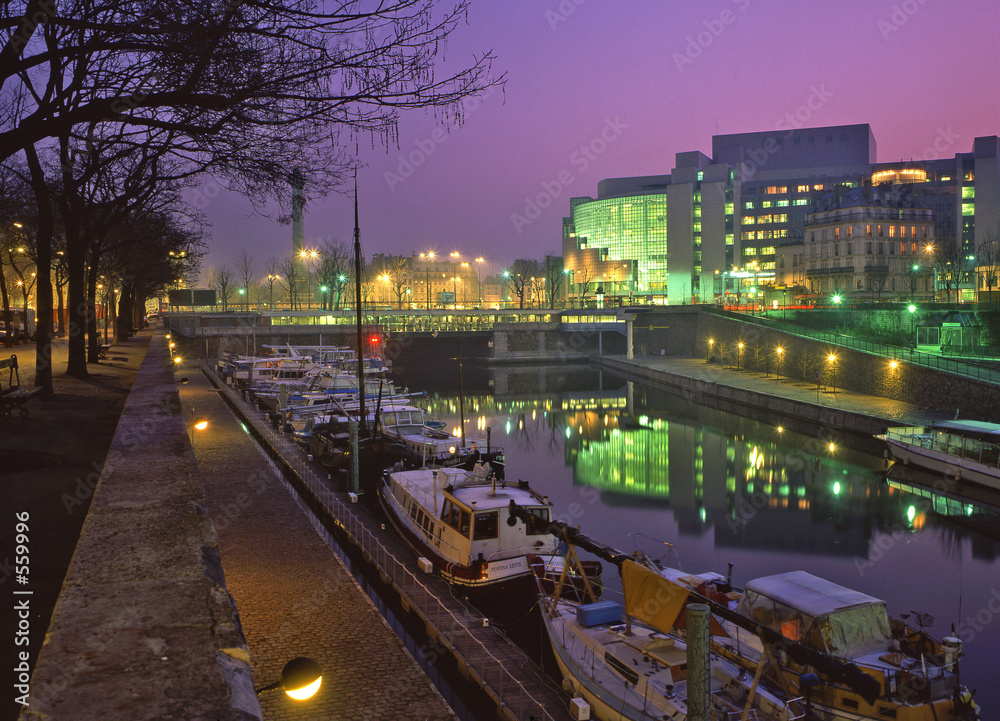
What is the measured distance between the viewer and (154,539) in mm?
4770

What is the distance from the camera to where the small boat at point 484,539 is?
1527 centimetres

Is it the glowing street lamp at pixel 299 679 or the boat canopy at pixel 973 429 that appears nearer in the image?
the glowing street lamp at pixel 299 679

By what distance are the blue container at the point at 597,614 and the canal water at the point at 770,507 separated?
1.08 m

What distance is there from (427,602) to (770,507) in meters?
15.3

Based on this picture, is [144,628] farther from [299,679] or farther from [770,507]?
[770,507]

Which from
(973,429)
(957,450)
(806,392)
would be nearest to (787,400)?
(806,392)

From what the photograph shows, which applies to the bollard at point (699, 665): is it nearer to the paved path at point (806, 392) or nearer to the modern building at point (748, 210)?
the paved path at point (806, 392)

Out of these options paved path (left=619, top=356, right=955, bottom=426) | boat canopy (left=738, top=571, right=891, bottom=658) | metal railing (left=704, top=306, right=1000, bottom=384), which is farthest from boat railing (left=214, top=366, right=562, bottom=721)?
metal railing (left=704, top=306, right=1000, bottom=384)

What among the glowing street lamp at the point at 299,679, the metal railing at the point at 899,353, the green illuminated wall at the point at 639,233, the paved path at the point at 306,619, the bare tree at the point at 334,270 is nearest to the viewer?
the glowing street lamp at the point at 299,679

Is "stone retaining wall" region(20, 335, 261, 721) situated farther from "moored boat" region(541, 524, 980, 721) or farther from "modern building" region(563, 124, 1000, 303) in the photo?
"modern building" region(563, 124, 1000, 303)

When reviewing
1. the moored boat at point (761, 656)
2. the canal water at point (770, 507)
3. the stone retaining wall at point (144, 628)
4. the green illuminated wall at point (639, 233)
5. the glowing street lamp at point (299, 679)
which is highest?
the green illuminated wall at point (639, 233)

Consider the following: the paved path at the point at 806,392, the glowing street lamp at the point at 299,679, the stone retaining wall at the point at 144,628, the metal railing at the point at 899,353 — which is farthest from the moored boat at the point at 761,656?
the metal railing at the point at 899,353

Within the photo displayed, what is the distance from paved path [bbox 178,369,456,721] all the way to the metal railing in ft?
100

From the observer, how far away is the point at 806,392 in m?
42.3
